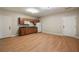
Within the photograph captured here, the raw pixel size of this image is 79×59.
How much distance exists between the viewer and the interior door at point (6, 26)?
65.5 inches

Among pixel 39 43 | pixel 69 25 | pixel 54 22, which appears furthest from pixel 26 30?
pixel 69 25

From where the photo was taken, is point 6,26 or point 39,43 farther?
point 39,43

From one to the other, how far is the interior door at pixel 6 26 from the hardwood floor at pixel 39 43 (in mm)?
129

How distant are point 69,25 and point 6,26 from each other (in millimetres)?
1447

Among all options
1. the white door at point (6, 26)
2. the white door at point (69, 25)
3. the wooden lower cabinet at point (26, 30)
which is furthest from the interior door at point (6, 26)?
the white door at point (69, 25)

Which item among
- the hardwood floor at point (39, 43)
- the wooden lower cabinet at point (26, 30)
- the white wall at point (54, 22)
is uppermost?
the white wall at point (54, 22)

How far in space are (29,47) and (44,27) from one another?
2.11 feet

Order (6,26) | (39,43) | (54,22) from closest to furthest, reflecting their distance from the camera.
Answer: (6,26) < (39,43) < (54,22)

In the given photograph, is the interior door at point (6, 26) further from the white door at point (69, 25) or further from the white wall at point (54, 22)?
the white door at point (69, 25)

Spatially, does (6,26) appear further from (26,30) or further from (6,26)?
(26,30)

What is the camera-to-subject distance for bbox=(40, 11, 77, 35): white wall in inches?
72.5

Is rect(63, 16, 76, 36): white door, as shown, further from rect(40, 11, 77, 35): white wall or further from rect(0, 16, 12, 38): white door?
rect(0, 16, 12, 38): white door

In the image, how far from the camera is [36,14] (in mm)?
1858

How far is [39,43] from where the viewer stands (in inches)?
71.6
